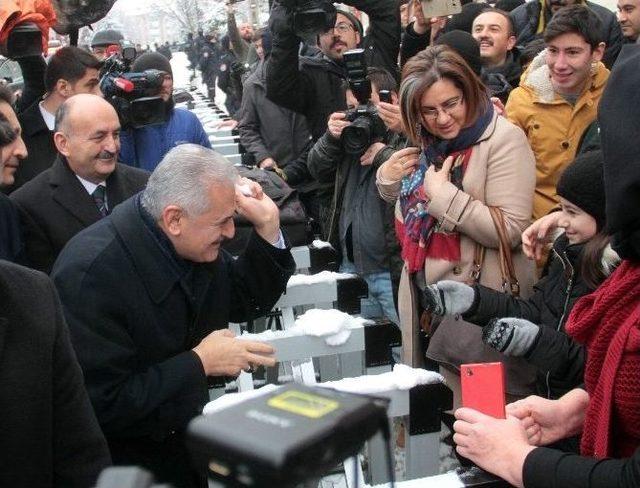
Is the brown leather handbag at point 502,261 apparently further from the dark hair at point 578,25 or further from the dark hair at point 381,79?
the dark hair at point 381,79

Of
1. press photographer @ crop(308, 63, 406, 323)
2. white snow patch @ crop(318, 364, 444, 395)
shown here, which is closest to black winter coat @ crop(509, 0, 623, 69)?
press photographer @ crop(308, 63, 406, 323)

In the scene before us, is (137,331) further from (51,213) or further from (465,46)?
(465,46)

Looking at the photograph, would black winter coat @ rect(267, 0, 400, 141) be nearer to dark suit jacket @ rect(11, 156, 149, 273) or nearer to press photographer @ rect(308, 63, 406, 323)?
press photographer @ rect(308, 63, 406, 323)

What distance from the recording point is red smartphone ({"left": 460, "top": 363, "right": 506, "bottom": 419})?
4.59 feet

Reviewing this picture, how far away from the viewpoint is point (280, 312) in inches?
114

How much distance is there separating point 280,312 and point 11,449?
1589mm

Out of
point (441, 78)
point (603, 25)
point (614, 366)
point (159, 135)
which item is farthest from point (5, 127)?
point (603, 25)

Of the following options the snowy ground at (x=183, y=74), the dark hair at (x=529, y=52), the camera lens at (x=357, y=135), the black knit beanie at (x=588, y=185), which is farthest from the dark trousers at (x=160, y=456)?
the snowy ground at (x=183, y=74)

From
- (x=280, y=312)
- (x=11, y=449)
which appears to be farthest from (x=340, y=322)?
(x=11, y=449)

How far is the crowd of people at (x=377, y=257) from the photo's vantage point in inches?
54.5

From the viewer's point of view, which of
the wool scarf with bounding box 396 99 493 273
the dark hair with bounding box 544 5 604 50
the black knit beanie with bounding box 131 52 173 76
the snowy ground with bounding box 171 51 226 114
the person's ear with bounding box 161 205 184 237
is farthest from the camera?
the snowy ground with bounding box 171 51 226 114

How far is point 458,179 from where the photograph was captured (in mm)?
2727

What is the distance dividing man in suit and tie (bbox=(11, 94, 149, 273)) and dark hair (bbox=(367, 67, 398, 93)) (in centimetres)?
136

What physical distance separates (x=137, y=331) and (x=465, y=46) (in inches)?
79.1
